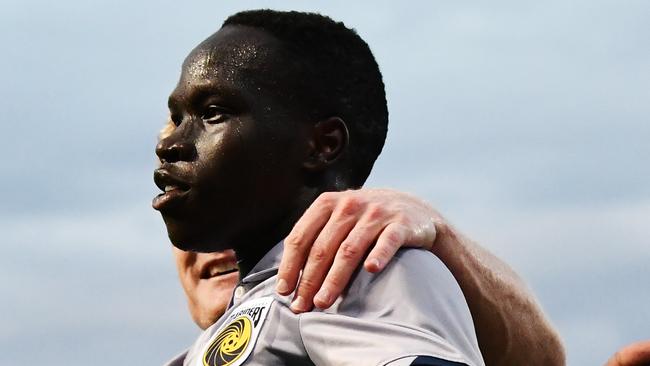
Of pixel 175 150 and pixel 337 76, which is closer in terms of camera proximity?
pixel 175 150

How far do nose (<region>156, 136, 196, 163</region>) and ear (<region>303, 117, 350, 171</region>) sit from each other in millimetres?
383

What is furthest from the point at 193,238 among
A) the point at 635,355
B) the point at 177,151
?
the point at 635,355

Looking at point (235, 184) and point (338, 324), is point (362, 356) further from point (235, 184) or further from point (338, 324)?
point (235, 184)

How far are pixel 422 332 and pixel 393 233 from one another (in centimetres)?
37

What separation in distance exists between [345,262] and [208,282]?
3.32 m

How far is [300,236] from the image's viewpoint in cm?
386

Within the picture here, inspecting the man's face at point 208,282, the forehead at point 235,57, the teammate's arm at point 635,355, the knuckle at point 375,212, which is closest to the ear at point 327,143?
the forehead at point 235,57

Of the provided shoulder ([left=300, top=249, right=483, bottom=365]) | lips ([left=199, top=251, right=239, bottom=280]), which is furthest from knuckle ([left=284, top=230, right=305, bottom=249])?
lips ([left=199, top=251, right=239, bottom=280])

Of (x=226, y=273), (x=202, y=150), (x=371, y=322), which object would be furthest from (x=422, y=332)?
(x=226, y=273)

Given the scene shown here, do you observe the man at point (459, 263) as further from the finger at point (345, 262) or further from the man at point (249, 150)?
the man at point (249, 150)

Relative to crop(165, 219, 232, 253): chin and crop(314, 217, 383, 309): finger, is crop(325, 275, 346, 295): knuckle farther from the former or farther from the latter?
crop(165, 219, 232, 253): chin

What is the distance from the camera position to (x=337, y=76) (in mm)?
4559

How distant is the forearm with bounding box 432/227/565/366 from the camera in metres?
4.34

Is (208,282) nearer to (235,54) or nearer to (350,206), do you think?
(235,54)
